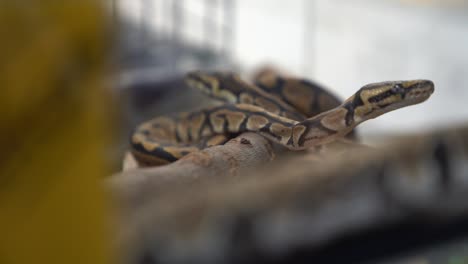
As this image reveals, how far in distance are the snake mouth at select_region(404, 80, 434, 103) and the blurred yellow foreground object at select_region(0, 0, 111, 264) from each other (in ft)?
1.55

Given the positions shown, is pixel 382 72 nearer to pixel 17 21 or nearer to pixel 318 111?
pixel 318 111

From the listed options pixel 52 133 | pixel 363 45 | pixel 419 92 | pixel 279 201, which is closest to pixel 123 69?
pixel 363 45

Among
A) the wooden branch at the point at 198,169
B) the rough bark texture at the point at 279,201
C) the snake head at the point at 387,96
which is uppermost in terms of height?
the snake head at the point at 387,96

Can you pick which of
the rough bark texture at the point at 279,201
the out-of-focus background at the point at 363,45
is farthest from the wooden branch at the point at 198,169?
the out-of-focus background at the point at 363,45

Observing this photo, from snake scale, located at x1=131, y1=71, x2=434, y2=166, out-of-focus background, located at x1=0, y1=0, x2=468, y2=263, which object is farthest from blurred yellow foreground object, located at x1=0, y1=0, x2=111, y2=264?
snake scale, located at x1=131, y1=71, x2=434, y2=166

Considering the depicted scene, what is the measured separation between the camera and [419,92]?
0.68 metres

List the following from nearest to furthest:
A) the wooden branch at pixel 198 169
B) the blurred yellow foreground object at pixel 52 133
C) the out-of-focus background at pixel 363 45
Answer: the blurred yellow foreground object at pixel 52 133
the wooden branch at pixel 198 169
the out-of-focus background at pixel 363 45

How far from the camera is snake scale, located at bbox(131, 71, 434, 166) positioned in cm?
73

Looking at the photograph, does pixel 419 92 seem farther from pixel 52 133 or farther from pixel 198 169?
pixel 52 133

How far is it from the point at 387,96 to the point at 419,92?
5 cm

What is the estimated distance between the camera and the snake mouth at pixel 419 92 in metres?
0.68

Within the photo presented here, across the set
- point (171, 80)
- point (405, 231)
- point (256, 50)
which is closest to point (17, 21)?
point (405, 231)

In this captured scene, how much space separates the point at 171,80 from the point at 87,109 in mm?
1370

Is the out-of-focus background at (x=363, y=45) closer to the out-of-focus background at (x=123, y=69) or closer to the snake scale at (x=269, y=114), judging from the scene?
the out-of-focus background at (x=123, y=69)
